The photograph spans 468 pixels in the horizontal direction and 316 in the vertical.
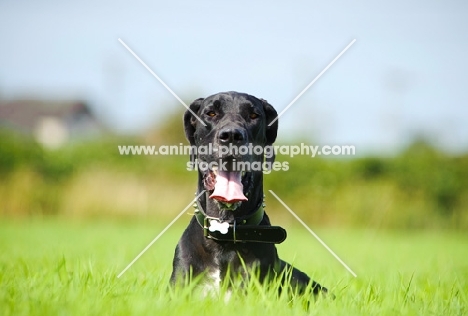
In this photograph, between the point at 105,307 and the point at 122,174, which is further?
the point at 122,174

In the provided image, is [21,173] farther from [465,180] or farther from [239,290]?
[239,290]

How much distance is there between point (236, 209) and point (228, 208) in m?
0.13

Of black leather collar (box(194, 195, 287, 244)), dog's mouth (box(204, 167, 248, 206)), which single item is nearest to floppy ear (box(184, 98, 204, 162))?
dog's mouth (box(204, 167, 248, 206))

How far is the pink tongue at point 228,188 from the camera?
190 inches

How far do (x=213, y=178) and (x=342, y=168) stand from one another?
1606 centimetres

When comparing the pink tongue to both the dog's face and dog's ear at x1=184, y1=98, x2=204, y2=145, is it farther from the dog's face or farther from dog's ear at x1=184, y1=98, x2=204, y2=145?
dog's ear at x1=184, y1=98, x2=204, y2=145

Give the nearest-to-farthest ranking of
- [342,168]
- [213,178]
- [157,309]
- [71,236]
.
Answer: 1. [157,309]
2. [213,178]
3. [71,236]
4. [342,168]

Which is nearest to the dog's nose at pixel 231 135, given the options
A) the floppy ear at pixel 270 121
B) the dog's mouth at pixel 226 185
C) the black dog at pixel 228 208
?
the black dog at pixel 228 208

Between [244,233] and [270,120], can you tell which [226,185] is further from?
[270,120]

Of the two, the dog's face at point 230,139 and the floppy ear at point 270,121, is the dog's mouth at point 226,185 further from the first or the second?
the floppy ear at point 270,121

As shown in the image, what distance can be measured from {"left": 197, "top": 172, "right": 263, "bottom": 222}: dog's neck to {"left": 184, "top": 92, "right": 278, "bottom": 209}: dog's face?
0.06 m

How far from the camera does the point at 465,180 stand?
2116cm

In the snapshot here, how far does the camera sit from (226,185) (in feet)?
16.1

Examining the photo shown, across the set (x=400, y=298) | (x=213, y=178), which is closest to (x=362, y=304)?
(x=400, y=298)
